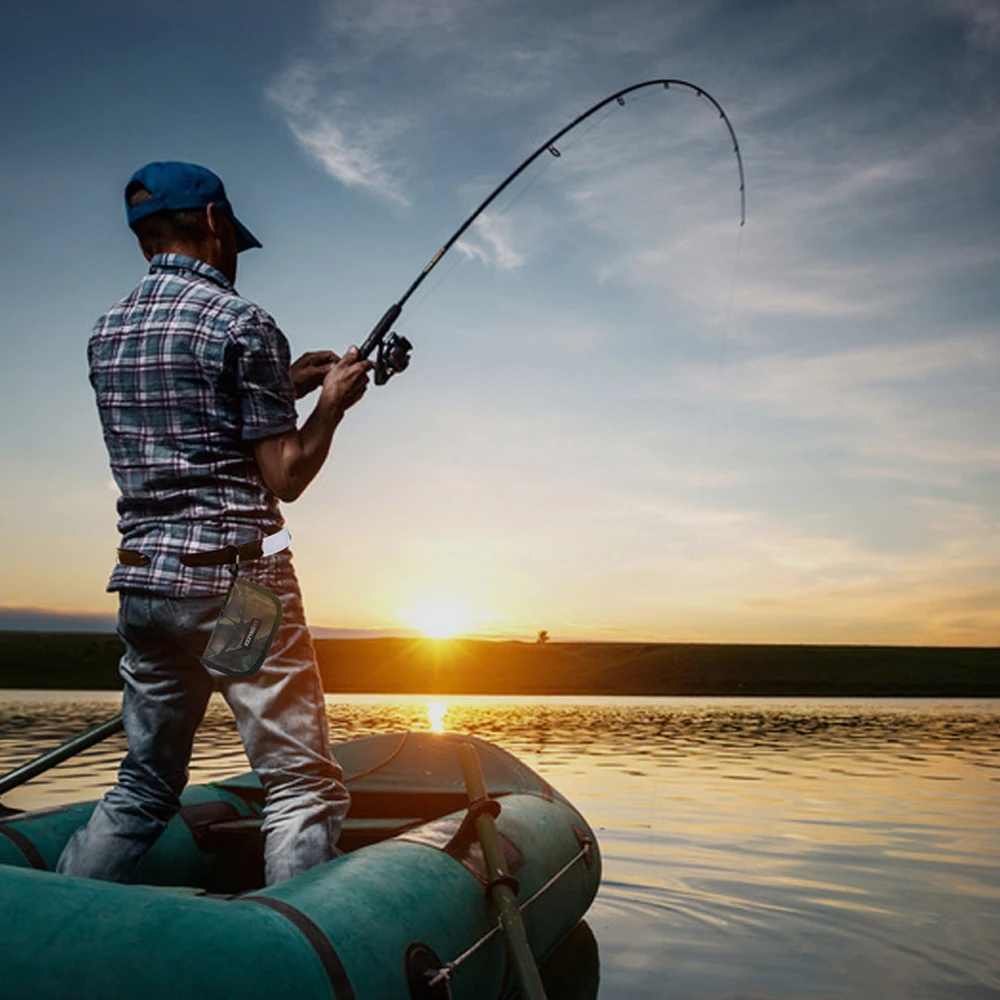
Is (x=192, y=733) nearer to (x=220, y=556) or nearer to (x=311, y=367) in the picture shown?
(x=220, y=556)

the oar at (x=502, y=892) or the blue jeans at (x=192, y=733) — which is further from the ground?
the blue jeans at (x=192, y=733)

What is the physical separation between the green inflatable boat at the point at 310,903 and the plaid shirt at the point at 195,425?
899 mm

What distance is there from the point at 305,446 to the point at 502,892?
1.81 m

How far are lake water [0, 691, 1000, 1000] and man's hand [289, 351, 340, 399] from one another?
3.40 m

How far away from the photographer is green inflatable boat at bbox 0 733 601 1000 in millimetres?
2535

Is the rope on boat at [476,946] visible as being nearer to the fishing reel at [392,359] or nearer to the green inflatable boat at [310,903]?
the green inflatable boat at [310,903]

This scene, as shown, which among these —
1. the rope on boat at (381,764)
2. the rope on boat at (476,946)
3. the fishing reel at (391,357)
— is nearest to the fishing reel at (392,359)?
the fishing reel at (391,357)

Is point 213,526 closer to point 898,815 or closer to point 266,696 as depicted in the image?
point 266,696

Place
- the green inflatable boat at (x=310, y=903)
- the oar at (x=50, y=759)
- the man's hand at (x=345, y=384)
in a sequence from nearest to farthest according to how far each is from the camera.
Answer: the green inflatable boat at (x=310, y=903) < the man's hand at (x=345, y=384) < the oar at (x=50, y=759)

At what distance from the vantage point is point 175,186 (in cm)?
337

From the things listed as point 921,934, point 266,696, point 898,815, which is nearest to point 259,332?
point 266,696

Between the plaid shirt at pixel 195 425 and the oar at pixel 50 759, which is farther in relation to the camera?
the oar at pixel 50 759

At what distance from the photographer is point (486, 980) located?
155 inches

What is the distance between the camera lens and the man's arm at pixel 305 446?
3.19 meters
